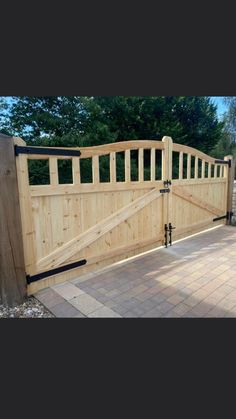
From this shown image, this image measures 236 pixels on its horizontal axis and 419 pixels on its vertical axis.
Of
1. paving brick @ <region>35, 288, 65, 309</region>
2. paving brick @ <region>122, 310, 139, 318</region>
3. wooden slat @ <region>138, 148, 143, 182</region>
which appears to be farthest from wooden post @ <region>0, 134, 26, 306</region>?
wooden slat @ <region>138, 148, 143, 182</region>

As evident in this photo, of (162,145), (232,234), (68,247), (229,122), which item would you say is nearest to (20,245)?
(68,247)

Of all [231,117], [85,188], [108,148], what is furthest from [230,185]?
[231,117]

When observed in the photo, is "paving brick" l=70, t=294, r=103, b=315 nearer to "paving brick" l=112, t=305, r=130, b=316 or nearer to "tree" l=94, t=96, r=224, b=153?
"paving brick" l=112, t=305, r=130, b=316

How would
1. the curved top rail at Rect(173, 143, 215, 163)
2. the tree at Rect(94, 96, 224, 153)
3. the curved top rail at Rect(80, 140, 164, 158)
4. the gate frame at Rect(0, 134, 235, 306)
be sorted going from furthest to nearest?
the tree at Rect(94, 96, 224, 153), the curved top rail at Rect(173, 143, 215, 163), the curved top rail at Rect(80, 140, 164, 158), the gate frame at Rect(0, 134, 235, 306)

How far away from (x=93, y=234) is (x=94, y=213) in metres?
0.28

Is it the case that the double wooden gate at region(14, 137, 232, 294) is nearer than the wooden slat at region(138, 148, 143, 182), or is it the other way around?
the double wooden gate at region(14, 137, 232, 294)

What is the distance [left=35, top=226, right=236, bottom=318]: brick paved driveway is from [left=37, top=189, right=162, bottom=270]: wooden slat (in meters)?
0.31

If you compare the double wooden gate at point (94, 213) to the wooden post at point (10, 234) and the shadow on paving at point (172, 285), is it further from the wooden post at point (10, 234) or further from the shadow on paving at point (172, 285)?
the shadow on paving at point (172, 285)

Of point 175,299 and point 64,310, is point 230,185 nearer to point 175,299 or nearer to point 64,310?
point 175,299

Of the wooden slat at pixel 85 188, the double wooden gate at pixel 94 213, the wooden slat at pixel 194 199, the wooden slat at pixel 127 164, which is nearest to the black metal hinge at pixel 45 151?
the double wooden gate at pixel 94 213

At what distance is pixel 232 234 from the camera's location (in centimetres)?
498

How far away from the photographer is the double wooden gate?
8.27 ft

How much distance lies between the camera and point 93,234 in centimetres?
309

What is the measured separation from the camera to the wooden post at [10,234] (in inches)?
87.7
